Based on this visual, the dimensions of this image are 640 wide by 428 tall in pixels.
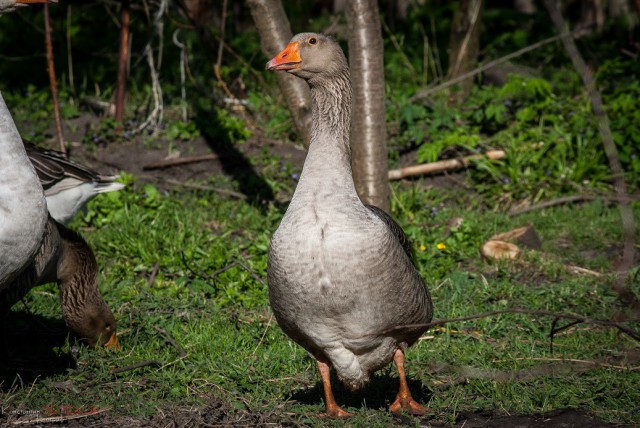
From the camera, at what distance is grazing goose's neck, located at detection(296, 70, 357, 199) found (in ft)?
12.6

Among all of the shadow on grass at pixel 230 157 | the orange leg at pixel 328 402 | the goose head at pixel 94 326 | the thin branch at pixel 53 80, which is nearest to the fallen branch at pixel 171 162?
the shadow on grass at pixel 230 157

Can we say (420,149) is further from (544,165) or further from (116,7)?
(116,7)

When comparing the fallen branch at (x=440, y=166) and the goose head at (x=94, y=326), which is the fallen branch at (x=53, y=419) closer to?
the goose head at (x=94, y=326)

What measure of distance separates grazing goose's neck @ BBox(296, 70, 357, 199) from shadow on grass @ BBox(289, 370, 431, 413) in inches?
51.8

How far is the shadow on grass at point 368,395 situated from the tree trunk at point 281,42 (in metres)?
2.71

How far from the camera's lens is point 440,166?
8500mm

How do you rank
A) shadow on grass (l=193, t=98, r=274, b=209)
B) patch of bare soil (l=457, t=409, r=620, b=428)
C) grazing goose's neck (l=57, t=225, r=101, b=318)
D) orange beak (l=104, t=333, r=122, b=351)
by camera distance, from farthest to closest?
shadow on grass (l=193, t=98, r=274, b=209) < grazing goose's neck (l=57, t=225, r=101, b=318) < orange beak (l=104, t=333, r=122, b=351) < patch of bare soil (l=457, t=409, r=620, b=428)

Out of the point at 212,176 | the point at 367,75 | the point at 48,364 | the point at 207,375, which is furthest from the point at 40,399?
the point at 212,176

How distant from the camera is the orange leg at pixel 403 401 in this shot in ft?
13.5

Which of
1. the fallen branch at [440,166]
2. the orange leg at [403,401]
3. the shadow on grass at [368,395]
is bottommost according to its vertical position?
the shadow on grass at [368,395]

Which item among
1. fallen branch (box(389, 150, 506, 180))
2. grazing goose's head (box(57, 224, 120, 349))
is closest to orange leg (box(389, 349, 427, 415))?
grazing goose's head (box(57, 224, 120, 349))

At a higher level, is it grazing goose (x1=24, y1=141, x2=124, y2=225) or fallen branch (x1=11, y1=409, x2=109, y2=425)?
grazing goose (x1=24, y1=141, x2=124, y2=225)

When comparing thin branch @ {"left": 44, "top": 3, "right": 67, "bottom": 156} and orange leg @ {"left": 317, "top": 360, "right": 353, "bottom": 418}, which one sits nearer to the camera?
orange leg @ {"left": 317, "top": 360, "right": 353, "bottom": 418}

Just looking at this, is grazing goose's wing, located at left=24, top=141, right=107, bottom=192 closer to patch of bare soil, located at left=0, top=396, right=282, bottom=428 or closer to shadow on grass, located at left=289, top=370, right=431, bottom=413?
patch of bare soil, located at left=0, top=396, right=282, bottom=428
